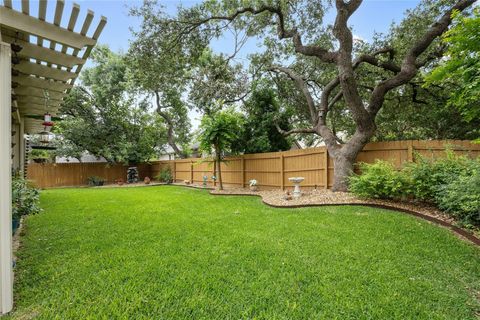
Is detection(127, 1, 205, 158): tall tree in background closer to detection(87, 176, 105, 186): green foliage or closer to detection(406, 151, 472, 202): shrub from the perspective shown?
detection(87, 176, 105, 186): green foliage

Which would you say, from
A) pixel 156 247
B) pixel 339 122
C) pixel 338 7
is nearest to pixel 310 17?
pixel 338 7

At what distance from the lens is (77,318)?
197 centimetres

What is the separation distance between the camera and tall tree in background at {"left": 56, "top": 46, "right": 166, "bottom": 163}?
49.6ft

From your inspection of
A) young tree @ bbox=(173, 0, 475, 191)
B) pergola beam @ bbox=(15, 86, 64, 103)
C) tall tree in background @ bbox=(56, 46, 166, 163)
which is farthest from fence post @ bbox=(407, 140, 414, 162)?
tall tree in background @ bbox=(56, 46, 166, 163)

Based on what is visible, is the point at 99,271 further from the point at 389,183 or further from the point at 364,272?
the point at 389,183

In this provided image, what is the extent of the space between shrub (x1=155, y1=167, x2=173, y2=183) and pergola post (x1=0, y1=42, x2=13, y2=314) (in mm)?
13804

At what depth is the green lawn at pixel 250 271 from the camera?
6.85 feet

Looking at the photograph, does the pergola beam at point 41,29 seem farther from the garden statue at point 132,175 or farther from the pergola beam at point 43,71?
the garden statue at point 132,175

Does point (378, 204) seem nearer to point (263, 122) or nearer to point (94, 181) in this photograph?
point (263, 122)

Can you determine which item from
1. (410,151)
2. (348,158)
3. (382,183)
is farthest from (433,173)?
(348,158)

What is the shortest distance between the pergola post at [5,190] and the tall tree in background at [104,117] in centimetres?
→ 1457

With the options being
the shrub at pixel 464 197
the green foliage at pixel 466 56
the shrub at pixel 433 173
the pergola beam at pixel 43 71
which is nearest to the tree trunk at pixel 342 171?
the shrub at pixel 433 173

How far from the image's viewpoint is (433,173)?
5.12m

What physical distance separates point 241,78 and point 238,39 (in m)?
1.86
